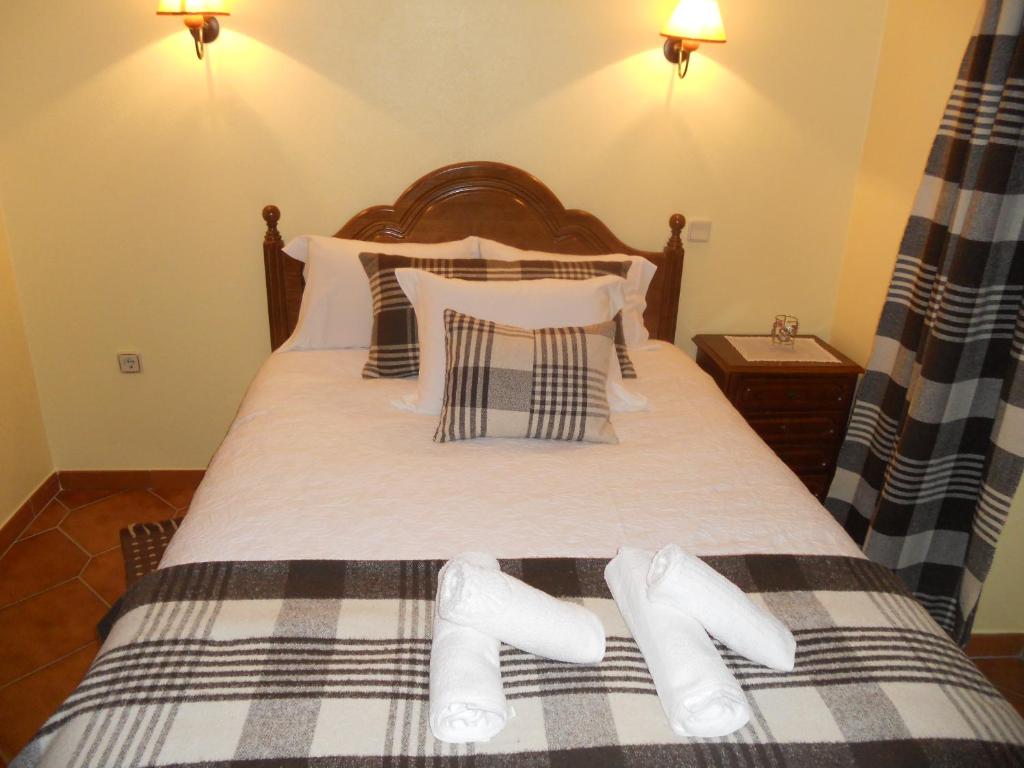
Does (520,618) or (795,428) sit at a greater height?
(520,618)

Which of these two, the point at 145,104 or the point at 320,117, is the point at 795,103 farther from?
the point at 145,104

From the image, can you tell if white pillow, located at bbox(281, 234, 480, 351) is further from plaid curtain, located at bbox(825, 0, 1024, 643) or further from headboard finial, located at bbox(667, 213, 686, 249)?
plaid curtain, located at bbox(825, 0, 1024, 643)

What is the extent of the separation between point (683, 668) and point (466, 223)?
1.87 metres

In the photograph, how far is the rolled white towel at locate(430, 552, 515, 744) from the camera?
1098 millimetres

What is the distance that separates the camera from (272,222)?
2.59m

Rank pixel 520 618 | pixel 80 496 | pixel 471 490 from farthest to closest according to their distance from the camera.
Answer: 1. pixel 80 496
2. pixel 471 490
3. pixel 520 618

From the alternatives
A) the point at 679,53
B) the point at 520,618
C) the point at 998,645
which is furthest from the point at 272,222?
the point at 998,645

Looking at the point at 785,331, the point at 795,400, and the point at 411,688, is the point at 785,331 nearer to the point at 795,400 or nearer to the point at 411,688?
the point at 795,400

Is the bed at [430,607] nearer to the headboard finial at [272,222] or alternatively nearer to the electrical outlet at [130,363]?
the headboard finial at [272,222]

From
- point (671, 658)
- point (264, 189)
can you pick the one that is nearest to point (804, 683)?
point (671, 658)

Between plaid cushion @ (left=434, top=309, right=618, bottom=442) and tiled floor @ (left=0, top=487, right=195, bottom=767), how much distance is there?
4.16ft

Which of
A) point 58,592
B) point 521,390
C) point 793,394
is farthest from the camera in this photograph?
point 793,394

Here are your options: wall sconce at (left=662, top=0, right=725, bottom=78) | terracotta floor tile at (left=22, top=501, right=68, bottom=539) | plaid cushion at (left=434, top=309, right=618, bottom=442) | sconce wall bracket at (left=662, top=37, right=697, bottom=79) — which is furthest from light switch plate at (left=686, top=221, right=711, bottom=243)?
terracotta floor tile at (left=22, top=501, right=68, bottom=539)

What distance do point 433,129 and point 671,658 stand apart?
2.00 m
